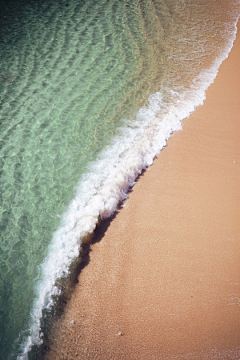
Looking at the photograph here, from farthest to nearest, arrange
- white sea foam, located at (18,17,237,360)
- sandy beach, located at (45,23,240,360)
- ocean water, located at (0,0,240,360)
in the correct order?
ocean water, located at (0,0,240,360), white sea foam, located at (18,17,237,360), sandy beach, located at (45,23,240,360)

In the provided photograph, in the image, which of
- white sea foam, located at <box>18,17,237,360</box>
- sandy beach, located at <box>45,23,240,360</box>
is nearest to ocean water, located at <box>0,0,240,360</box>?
white sea foam, located at <box>18,17,237,360</box>

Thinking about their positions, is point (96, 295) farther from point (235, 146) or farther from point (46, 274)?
point (235, 146)

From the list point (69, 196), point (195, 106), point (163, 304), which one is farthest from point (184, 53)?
point (163, 304)

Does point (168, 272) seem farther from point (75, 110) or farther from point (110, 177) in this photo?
point (75, 110)

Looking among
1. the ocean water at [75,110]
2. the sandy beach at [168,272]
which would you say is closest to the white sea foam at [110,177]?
the ocean water at [75,110]

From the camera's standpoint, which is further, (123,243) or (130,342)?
(123,243)

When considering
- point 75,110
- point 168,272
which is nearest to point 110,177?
point 168,272

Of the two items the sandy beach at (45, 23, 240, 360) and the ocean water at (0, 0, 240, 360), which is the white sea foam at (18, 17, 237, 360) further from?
the sandy beach at (45, 23, 240, 360)
